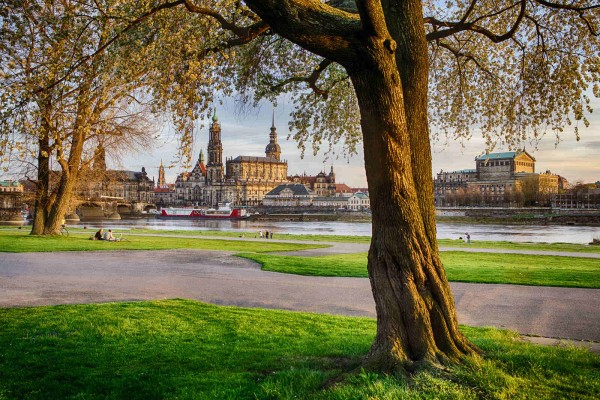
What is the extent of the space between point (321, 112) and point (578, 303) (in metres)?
6.76

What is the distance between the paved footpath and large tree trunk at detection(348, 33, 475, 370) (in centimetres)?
348

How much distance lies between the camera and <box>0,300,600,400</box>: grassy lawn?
15.8 feet

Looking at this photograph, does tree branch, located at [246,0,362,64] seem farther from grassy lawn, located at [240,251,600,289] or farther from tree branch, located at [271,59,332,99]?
grassy lawn, located at [240,251,600,289]

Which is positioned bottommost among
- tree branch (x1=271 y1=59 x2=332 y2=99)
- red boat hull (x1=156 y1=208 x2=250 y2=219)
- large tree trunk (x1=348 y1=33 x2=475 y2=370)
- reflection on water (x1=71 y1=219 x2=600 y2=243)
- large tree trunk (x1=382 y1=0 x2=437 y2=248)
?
reflection on water (x1=71 y1=219 x2=600 y2=243)

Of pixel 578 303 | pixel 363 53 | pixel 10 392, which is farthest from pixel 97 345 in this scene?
pixel 578 303

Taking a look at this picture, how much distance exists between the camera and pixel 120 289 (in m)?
11.8

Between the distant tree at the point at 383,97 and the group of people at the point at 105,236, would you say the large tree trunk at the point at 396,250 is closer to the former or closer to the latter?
the distant tree at the point at 383,97

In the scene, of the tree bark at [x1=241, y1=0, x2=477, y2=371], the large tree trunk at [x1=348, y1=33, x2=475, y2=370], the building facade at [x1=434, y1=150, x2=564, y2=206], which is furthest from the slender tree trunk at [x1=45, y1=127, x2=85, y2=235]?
the building facade at [x1=434, y1=150, x2=564, y2=206]

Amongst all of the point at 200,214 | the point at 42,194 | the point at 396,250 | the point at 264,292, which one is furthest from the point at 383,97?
the point at 200,214

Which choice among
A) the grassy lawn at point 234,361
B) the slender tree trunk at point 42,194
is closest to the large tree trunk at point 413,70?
the grassy lawn at point 234,361

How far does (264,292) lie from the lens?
38.2ft

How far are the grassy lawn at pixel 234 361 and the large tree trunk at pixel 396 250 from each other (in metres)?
0.35

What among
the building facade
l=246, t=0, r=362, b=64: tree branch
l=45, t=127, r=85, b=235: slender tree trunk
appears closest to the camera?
l=246, t=0, r=362, b=64: tree branch

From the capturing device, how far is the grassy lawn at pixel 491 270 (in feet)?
44.9
